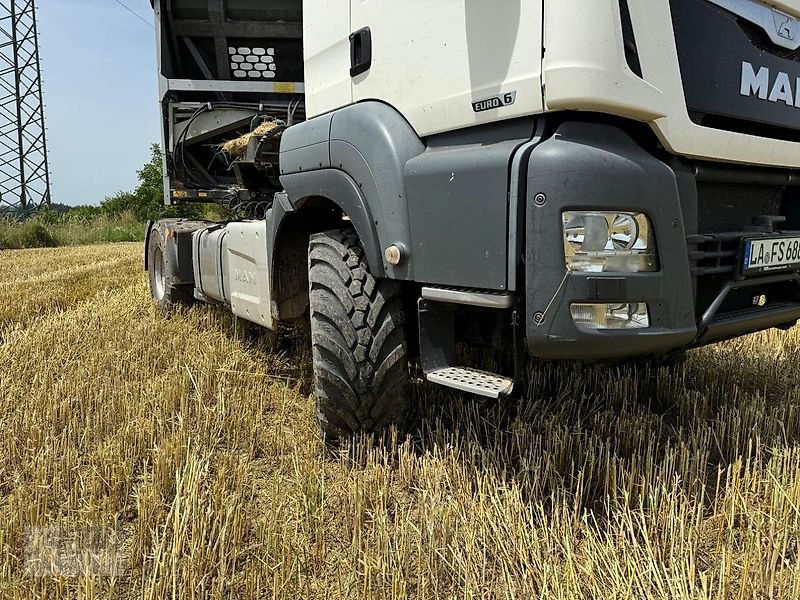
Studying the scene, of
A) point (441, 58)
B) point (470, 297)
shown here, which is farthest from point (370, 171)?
point (470, 297)

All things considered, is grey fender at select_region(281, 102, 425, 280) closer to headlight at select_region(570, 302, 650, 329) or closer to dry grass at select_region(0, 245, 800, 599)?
headlight at select_region(570, 302, 650, 329)

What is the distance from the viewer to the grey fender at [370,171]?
2217mm

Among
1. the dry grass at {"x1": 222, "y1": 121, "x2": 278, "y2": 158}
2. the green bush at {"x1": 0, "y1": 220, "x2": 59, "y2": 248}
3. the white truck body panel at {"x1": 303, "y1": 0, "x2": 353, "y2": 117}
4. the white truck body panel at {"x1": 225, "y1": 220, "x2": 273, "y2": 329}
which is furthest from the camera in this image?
the green bush at {"x1": 0, "y1": 220, "x2": 59, "y2": 248}

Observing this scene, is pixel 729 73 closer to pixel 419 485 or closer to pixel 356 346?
pixel 356 346

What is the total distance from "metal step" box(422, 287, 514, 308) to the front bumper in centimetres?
8

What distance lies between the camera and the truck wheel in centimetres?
241

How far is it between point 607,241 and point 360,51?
1.30 m

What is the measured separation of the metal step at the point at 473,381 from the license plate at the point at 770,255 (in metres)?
0.86

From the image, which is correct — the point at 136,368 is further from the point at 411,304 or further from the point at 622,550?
the point at 622,550

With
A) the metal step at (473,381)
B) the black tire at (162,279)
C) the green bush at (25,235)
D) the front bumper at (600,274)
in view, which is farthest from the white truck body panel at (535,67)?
the green bush at (25,235)

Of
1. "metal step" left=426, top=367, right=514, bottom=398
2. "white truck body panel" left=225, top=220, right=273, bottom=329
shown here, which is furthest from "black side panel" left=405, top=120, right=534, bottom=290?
"white truck body panel" left=225, top=220, right=273, bottom=329

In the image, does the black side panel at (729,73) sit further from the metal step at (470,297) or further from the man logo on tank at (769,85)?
the metal step at (470,297)

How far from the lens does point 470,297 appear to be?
199 centimetres

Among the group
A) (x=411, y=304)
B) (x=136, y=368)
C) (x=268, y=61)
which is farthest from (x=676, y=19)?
(x=268, y=61)
